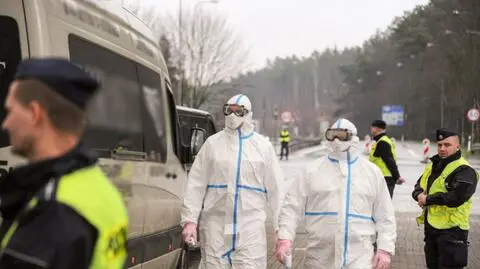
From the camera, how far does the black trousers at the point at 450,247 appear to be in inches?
248

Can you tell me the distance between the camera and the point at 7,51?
13.9 ft

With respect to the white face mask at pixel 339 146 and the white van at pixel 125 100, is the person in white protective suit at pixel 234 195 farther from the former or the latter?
the white face mask at pixel 339 146

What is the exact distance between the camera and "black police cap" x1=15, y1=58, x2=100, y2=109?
1987 mm

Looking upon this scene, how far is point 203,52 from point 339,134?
4210cm

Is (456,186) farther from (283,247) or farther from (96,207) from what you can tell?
(96,207)

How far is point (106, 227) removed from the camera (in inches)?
80.0

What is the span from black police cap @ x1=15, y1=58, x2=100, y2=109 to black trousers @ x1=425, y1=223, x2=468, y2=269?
4887 millimetres

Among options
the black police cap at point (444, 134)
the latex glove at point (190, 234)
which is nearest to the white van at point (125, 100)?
the latex glove at point (190, 234)

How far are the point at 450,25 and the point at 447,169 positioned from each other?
6224cm

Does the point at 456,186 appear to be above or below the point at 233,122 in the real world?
below

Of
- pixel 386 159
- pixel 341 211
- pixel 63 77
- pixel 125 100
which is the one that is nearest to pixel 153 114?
pixel 125 100

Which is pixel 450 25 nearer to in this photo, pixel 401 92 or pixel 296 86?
pixel 401 92

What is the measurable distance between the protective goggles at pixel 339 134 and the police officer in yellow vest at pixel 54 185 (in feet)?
10.5

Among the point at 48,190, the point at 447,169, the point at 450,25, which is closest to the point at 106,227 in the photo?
the point at 48,190
